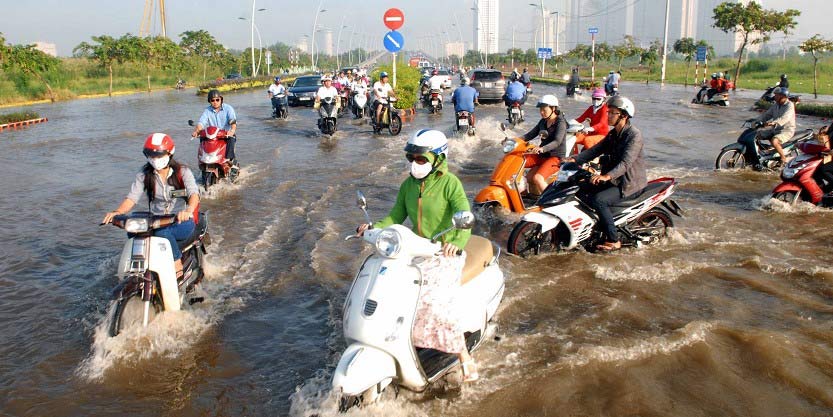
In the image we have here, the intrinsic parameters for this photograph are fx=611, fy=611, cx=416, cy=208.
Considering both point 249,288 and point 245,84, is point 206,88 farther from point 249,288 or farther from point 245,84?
point 249,288

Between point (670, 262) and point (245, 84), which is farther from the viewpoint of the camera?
point (245, 84)

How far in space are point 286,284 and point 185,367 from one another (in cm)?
177

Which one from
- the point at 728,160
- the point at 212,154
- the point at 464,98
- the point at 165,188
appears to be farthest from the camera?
the point at 464,98

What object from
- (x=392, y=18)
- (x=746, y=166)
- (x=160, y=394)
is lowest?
(x=160, y=394)

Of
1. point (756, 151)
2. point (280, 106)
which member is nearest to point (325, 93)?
point (280, 106)

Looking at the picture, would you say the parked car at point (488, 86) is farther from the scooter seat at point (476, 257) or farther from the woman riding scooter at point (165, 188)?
the scooter seat at point (476, 257)

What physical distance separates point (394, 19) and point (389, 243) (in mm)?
16508

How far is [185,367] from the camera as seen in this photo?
15.1 feet

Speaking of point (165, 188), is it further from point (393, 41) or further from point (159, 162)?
point (393, 41)

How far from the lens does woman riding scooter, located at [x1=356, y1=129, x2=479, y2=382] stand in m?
3.75

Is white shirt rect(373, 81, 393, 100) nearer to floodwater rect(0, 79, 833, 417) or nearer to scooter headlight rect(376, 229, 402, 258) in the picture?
floodwater rect(0, 79, 833, 417)

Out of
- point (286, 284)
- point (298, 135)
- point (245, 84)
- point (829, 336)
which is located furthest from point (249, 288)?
point (245, 84)

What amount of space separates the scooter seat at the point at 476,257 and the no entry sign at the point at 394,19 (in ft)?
50.3

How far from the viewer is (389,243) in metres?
3.54
